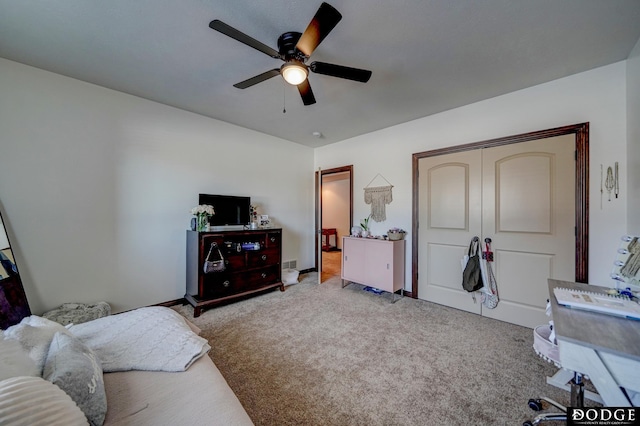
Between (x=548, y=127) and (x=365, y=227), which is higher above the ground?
(x=548, y=127)

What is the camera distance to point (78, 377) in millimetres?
822

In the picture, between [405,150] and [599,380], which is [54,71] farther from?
[599,380]

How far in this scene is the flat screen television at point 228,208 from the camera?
3.31 m

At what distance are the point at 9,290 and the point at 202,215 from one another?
1642 mm

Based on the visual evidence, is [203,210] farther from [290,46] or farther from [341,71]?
[341,71]

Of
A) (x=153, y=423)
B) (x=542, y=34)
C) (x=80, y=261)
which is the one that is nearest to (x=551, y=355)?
(x=153, y=423)

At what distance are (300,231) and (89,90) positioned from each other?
3464mm

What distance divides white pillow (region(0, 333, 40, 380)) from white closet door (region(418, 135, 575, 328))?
3.55 metres

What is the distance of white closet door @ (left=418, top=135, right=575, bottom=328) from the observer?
2385mm

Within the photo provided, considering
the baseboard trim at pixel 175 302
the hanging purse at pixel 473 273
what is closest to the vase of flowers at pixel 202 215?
the baseboard trim at pixel 175 302

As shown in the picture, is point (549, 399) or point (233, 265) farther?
point (233, 265)

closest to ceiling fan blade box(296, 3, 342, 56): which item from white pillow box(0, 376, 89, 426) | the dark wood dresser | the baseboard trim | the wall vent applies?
white pillow box(0, 376, 89, 426)

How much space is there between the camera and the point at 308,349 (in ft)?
6.96

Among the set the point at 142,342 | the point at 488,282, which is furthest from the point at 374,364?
the point at 488,282
